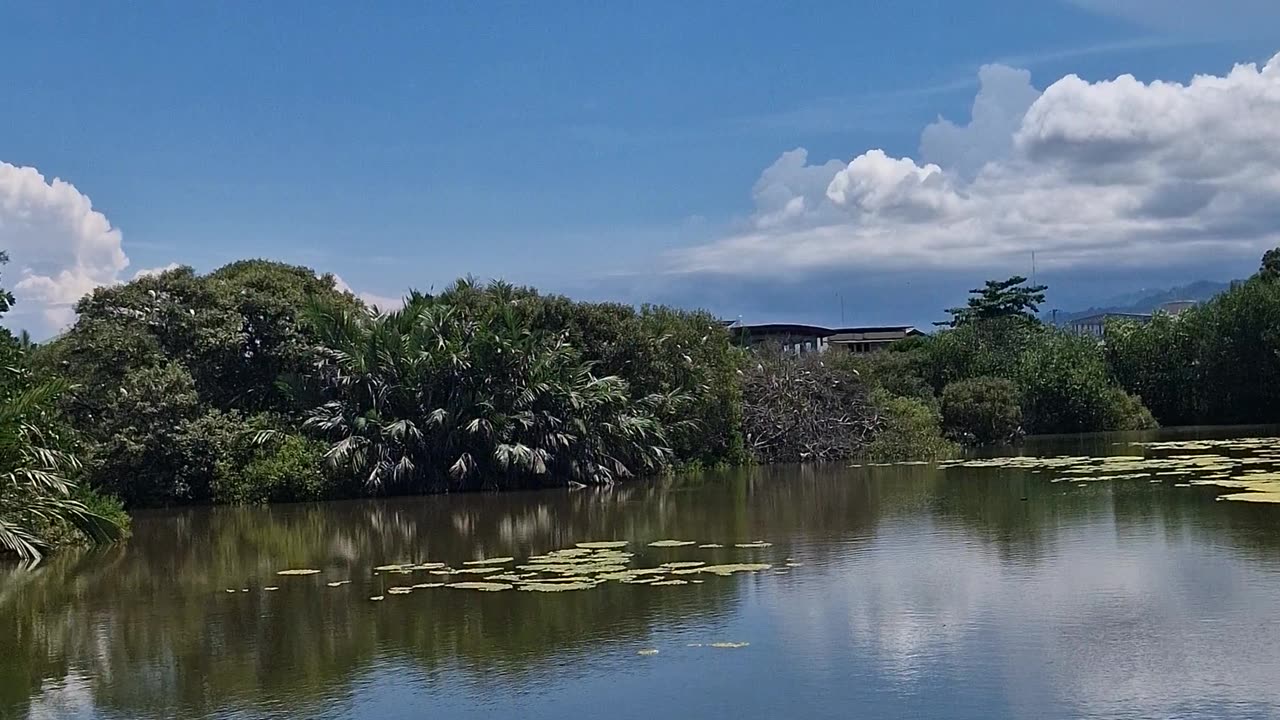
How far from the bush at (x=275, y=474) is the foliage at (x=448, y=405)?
26.7 inches

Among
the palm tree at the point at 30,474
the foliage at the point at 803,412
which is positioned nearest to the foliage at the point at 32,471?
the palm tree at the point at 30,474

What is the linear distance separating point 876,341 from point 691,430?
44.5 m

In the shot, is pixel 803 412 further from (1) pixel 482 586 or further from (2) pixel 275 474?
(1) pixel 482 586

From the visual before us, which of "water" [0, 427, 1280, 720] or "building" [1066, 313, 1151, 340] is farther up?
"building" [1066, 313, 1151, 340]

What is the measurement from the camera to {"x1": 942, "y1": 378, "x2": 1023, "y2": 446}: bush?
4256 cm

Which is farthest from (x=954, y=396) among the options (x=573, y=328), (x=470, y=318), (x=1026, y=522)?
(x=1026, y=522)

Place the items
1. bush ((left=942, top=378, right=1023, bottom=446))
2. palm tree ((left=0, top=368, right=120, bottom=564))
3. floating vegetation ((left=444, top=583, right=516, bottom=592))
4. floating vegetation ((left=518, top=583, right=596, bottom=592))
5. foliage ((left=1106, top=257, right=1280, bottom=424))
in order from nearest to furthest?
floating vegetation ((left=518, top=583, right=596, bottom=592)), floating vegetation ((left=444, top=583, right=516, bottom=592)), palm tree ((left=0, top=368, right=120, bottom=564)), bush ((left=942, top=378, right=1023, bottom=446)), foliage ((left=1106, top=257, right=1280, bottom=424))

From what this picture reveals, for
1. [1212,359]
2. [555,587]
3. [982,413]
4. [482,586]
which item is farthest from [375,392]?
[1212,359]

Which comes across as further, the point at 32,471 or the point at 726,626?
the point at 32,471

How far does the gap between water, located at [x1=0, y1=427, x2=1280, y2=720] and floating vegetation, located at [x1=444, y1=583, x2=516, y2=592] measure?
22 cm

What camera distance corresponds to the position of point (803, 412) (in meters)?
37.8

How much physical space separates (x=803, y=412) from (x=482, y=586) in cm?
2404

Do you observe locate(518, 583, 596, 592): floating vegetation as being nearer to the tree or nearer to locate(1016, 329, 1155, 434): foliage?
locate(1016, 329, 1155, 434): foliage

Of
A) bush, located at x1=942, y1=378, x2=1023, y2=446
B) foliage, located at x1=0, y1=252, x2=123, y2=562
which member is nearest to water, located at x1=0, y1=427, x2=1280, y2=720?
foliage, located at x1=0, y1=252, x2=123, y2=562
